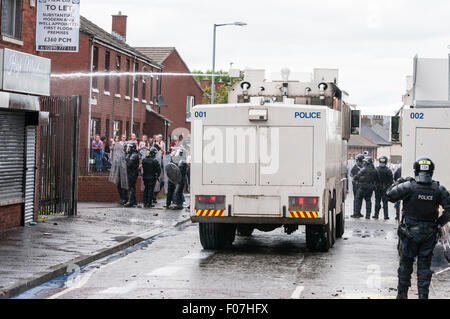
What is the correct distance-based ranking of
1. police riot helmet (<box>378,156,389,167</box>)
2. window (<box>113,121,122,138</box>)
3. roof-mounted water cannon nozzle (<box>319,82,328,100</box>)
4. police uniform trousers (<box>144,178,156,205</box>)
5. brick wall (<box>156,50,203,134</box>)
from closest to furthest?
roof-mounted water cannon nozzle (<box>319,82,328,100</box>) → police uniform trousers (<box>144,178,156,205</box>) → police riot helmet (<box>378,156,389,167</box>) → window (<box>113,121,122,138</box>) → brick wall (<box>156,50,203,134</box>)

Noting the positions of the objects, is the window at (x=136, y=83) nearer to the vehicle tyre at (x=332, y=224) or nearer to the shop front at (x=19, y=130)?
the shop front at (x=19, y=130)

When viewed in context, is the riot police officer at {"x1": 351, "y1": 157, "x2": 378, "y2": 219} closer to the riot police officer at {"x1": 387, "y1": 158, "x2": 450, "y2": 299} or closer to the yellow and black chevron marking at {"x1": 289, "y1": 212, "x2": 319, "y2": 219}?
the yellow and black chevron marking at {"x1": 289, "y1": 212, "x2": 319, "y2": 219}

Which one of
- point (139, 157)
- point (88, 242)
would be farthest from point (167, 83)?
point (88, 242)

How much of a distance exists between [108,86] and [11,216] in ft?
92.0

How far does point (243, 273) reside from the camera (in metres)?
13.6

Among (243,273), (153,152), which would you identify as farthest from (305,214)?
(153,152)

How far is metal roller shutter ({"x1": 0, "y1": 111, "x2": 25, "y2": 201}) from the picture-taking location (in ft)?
60.8

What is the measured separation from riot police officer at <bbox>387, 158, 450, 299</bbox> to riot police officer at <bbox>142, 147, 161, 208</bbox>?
15.3 m

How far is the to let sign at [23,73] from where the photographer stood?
1764 centimetres

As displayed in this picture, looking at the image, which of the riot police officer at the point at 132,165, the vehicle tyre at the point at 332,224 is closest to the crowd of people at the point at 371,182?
the riot police officer at the point at 132,165

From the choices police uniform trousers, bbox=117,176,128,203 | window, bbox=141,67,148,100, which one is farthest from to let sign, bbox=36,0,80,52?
window, bbox=141,67,148,100

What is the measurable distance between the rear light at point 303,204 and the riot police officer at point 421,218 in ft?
15.7

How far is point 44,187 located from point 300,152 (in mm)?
7718

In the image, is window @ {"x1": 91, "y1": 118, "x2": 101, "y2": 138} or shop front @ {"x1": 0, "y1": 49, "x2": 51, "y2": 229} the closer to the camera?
shop front @ {"x1": 0, "y1": 49, "x2": 51, "y2": 229}
